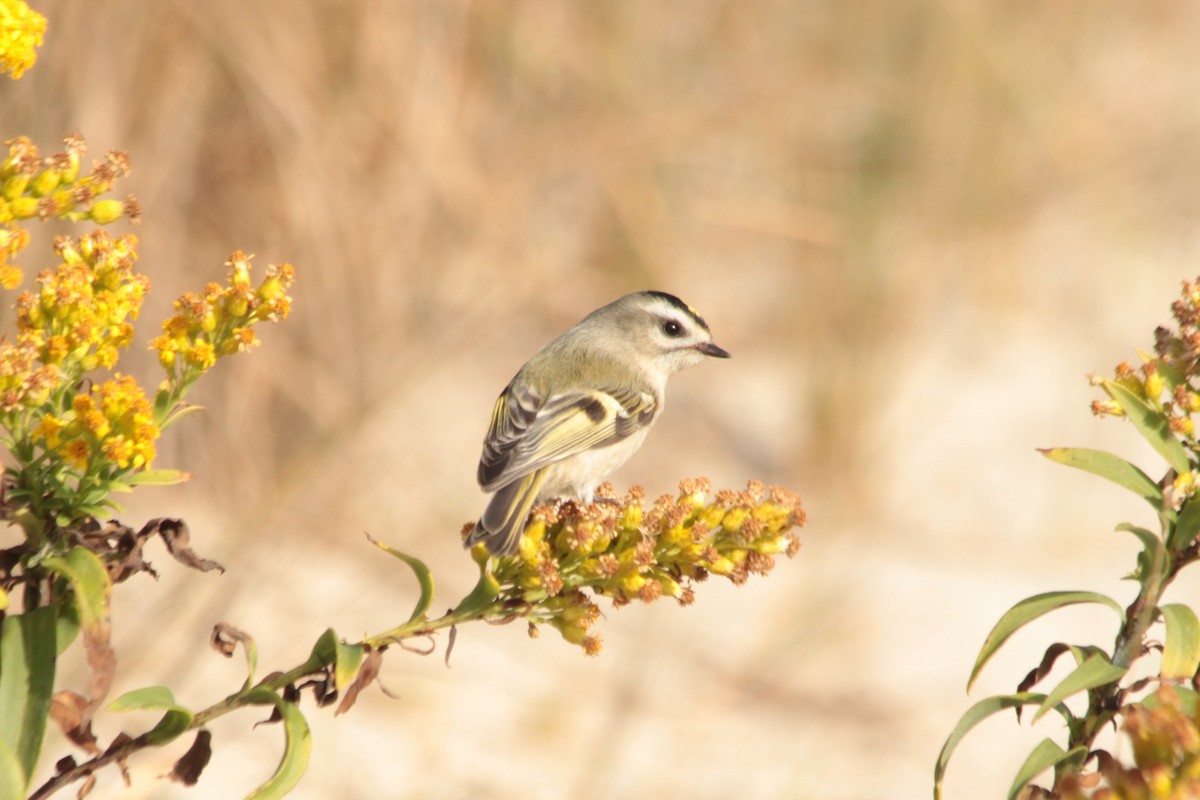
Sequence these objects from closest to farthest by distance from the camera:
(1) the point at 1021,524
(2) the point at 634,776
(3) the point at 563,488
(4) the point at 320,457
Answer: (3) the point at 563,488
(4) the point at 320,457
(2) the point at 634,776
(1) the point at 1021,524

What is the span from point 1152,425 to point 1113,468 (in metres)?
0.07

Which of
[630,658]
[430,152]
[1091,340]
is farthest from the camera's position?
[1091,340]

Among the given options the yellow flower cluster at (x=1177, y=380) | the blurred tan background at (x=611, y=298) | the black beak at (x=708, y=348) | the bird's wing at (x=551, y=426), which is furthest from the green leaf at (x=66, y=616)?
the black beak at (x=708, y=348)

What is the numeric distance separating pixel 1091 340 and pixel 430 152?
4.76 meters

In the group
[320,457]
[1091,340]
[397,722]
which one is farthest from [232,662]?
[1091,340]

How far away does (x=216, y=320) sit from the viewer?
1.62 metres

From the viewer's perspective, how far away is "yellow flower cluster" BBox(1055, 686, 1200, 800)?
1.18m

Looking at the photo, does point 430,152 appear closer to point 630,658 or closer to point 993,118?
point 630,658

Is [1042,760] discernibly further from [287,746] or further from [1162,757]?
[287,746]

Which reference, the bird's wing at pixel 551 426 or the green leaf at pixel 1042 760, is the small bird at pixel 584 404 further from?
the green leaf at pixel 1042 760

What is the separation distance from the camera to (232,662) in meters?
5.25

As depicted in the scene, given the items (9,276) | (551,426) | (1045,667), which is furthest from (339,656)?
(551,426)

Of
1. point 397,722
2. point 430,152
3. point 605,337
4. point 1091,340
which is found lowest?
point 397,722

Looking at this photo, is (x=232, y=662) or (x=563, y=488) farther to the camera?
(x=232, y=662)
